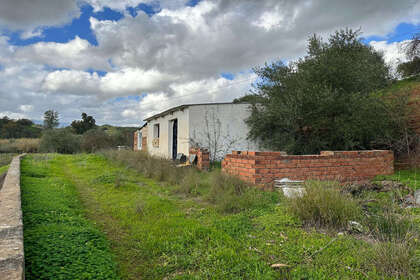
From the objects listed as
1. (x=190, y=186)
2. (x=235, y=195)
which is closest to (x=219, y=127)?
(x=190, y=186)

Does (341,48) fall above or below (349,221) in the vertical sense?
above

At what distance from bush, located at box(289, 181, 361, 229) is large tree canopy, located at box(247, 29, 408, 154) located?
4.48 meters

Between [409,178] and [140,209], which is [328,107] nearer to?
[409,178]

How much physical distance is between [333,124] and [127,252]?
683 centimetres

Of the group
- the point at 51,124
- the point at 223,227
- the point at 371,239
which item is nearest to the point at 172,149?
the point at 223,227

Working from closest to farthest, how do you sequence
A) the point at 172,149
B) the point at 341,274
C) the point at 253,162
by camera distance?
the point at 341,274 < the point at 253,162 < the point at 172,149

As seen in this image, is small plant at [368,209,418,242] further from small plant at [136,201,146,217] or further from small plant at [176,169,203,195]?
small plant at [176,169,203,195]

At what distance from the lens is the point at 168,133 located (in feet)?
42.5

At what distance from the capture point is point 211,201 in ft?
15.8

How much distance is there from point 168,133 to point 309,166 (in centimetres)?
860

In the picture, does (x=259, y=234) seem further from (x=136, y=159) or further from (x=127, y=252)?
(x=136, y=159)

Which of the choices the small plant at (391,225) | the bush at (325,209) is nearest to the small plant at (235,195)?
the bush at (325,209)

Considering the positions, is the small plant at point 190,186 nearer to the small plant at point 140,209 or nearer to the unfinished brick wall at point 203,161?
the small plant at point 140,209

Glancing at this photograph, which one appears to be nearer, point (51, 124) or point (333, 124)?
point (333, 124)
